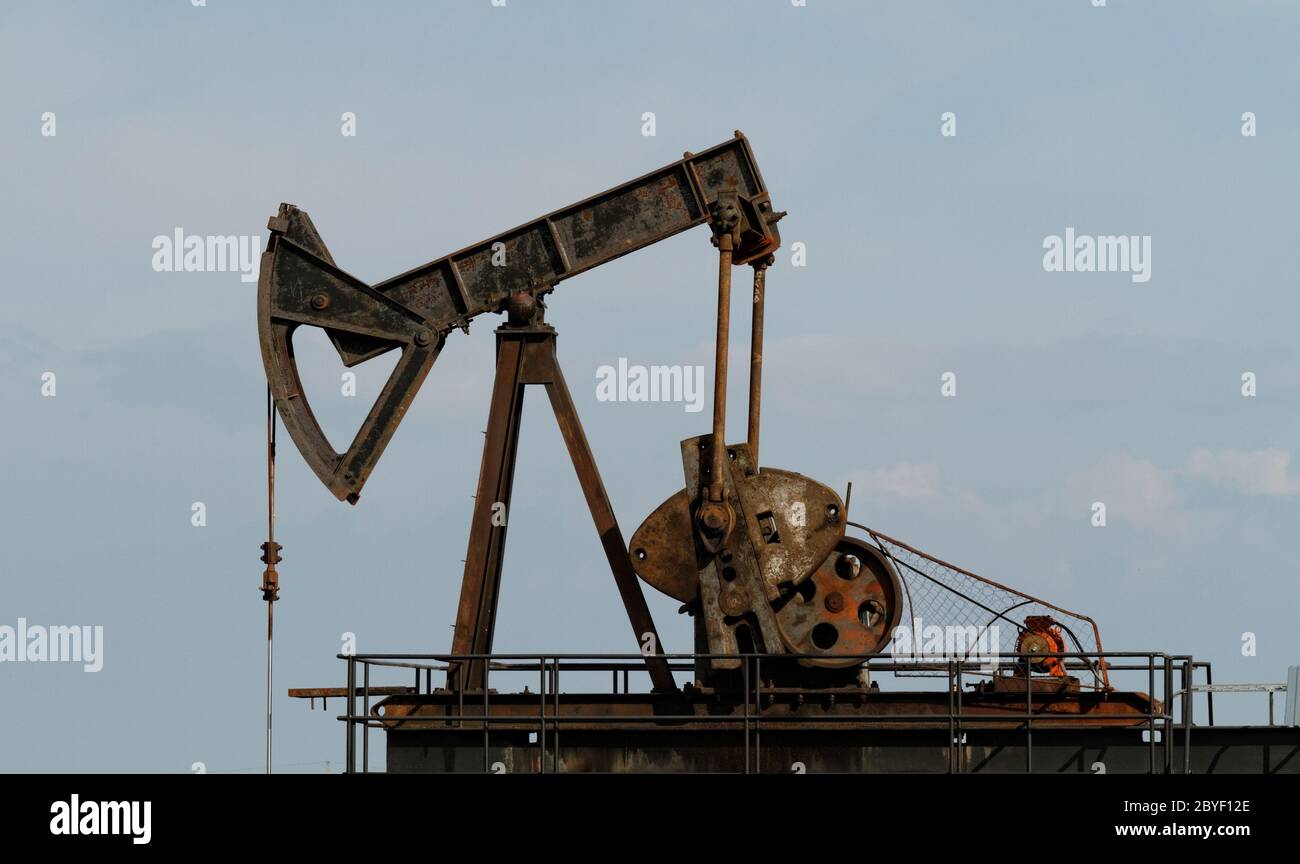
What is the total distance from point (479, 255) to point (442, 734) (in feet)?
15.4

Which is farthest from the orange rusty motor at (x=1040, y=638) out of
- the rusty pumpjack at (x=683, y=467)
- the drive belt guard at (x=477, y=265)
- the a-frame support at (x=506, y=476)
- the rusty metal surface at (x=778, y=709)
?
the drive belt guard at (x=477, y=265)

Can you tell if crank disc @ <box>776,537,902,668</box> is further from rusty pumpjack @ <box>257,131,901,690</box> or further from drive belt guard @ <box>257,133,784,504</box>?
drive belt guard @ <box>257,133,784,504</box>

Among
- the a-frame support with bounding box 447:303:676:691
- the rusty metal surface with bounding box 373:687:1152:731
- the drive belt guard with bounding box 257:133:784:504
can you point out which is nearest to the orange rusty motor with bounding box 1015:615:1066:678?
the rusty metal surface with bounding box 373:687:1152:731

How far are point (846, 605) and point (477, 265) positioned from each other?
4872 mm

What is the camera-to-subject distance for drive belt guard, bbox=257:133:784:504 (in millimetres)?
18672

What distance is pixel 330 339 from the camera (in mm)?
18844

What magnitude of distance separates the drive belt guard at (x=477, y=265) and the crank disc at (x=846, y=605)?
11.2 feet

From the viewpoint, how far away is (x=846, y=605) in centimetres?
1756

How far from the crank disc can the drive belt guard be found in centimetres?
342

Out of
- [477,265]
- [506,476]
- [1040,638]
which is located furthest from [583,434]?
[1040,638]

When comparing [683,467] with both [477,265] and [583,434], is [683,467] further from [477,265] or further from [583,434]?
[477,265]

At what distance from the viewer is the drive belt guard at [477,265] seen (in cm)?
1867

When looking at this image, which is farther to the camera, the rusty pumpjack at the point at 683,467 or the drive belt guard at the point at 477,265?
the drive belt guard at the point at 477,265

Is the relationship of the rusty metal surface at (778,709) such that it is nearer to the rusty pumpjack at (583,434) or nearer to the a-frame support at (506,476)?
the rusty pumpjack at (583,434)
